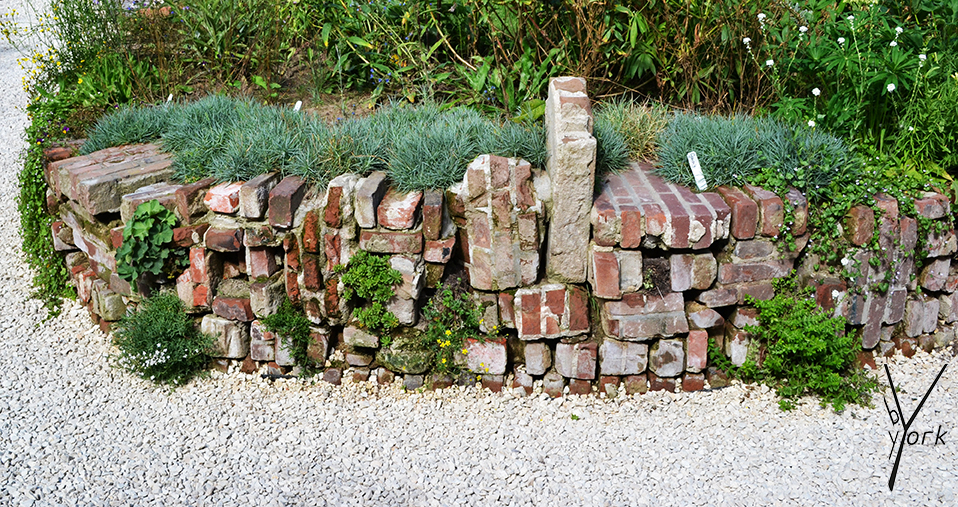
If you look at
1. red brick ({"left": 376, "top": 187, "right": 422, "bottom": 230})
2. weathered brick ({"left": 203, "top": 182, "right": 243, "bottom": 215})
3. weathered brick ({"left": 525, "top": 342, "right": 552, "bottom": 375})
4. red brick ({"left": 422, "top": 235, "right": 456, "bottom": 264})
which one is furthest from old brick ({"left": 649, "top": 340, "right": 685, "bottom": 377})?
weathered brick ({"left": 203, "top": 182, "right": 243, "bottom": 215})

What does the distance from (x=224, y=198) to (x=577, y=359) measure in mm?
1969

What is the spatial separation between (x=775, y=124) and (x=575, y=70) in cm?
144

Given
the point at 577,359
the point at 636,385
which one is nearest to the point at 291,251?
the point at 577,359

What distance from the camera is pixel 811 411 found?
3768 millimetres

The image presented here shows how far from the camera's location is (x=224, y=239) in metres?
3.96

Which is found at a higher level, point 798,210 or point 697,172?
point 697,172

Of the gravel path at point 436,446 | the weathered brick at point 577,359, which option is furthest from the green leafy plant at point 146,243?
the weathered brick at point 577,359

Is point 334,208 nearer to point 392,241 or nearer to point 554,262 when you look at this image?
point 392,241

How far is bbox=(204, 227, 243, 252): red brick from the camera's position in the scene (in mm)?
3953

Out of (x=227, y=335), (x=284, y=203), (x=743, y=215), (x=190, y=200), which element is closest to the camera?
(x=743, y=215)

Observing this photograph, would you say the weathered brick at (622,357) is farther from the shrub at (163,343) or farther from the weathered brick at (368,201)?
the shrub at (163,343)

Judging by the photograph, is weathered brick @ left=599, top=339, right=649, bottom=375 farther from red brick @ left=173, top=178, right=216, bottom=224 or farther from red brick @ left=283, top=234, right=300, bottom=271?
red brick @ left=173, top=178, right=216, bottom=224

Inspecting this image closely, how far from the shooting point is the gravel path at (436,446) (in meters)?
3.30

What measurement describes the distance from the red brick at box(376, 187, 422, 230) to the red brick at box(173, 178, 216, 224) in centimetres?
101
